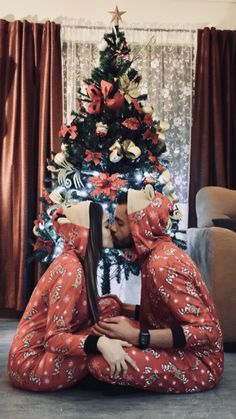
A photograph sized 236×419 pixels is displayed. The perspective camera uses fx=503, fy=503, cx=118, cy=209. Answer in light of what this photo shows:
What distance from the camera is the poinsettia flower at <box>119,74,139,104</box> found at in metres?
3.07

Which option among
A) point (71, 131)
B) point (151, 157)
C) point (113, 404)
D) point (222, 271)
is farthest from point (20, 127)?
point (113, 404)

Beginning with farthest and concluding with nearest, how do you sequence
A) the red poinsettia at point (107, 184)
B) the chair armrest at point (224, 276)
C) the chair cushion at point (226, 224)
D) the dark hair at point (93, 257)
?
the red poinsettia at point (107, 184) < the chair cushion at point (226, 224) < the chair armrest at point (224, 276) < the dark hair at point (93, 257)

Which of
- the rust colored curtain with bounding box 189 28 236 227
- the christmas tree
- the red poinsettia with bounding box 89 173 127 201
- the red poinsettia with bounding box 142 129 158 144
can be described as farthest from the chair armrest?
the rust colored curtain with bounding box 189 28 236 227

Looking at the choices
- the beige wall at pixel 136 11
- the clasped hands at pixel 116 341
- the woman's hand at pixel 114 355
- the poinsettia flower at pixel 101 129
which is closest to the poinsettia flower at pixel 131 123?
the poinsettia flower at pixel 101 129

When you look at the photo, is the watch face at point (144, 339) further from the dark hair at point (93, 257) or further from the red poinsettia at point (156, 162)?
the red poinsettia at point (156, 162)

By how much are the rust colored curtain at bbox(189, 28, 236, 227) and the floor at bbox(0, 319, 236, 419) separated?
7.21 ft

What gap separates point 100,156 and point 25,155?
966 mm

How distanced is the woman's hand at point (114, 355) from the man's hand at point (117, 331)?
0.14 feet

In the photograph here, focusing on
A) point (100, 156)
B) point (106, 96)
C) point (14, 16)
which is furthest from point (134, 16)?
point (100, 156)

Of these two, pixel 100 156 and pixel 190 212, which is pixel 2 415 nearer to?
pixel 100 156

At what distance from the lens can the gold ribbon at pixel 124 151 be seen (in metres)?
2.97

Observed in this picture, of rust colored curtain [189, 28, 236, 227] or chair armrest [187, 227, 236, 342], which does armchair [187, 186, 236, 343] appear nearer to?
chair armrest [187, 227, 236, 342]

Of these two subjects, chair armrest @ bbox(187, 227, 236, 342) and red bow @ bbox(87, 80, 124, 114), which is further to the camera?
red bow @ bbox(87, 80, 124, 114)

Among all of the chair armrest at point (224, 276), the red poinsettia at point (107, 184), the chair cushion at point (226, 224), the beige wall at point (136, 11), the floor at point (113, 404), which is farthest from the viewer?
the beige wall at point (136, 11)
